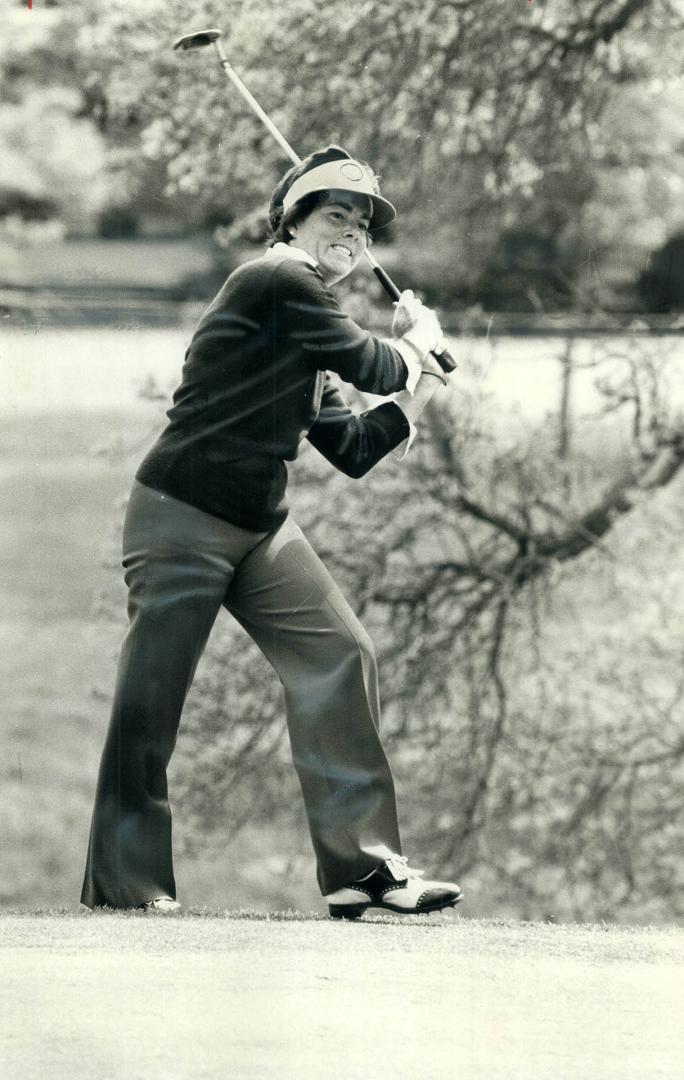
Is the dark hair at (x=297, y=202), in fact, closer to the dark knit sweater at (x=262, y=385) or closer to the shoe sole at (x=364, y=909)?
the dark knit sweater at (x=262, y=385)

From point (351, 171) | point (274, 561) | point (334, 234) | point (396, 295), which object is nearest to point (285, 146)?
point (351, 171)

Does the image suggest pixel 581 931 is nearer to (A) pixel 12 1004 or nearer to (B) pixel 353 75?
(A) pixel 12 1004

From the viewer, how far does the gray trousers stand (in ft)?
22.3

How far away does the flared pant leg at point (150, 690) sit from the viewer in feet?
22.3

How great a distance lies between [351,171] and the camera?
6984 millimetres

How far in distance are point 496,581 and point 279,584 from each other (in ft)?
4.63

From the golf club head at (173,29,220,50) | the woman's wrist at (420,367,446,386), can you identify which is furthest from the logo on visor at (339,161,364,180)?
the golf club head at (173,29,220,50)

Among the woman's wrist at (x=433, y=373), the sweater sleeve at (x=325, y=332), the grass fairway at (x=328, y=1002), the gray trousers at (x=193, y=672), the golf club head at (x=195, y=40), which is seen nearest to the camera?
the grass fairway at (x=328, y=1002)

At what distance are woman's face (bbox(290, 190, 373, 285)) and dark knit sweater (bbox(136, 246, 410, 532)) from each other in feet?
0.43

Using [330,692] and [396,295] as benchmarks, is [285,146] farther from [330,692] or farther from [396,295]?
[330,692]

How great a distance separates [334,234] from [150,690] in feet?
5.90

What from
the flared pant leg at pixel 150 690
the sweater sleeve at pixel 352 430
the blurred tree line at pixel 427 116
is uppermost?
the blurred tree line at pixel 427 116

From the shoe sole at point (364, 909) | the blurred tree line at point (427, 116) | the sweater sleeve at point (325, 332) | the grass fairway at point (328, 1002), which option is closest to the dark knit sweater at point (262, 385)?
the sweater sleeve at point (325, 332)

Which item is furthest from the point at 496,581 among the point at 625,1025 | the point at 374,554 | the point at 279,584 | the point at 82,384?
the point at 625,1025
